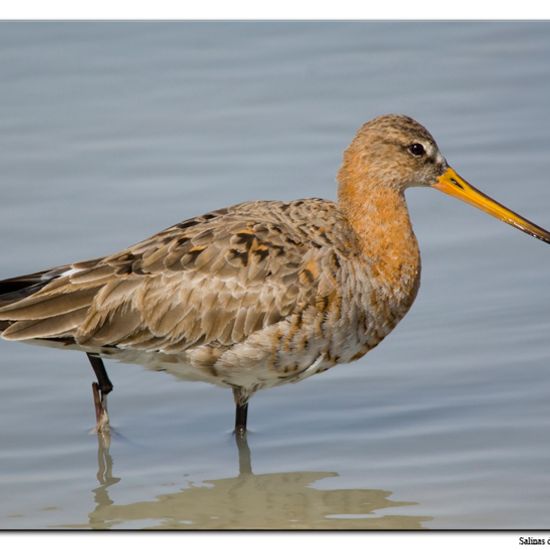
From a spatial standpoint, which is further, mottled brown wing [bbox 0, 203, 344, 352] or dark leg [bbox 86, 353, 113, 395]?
dark leg [bbox 86, 353, 113, 395]

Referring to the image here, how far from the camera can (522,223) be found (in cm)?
1012

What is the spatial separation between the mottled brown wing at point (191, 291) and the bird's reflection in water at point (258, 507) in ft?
3.05

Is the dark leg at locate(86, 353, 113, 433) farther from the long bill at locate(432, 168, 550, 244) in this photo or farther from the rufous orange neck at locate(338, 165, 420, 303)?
the long bill at locate(432, 168, 550, 244)

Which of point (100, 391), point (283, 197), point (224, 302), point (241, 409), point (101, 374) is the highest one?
point (283, 197)

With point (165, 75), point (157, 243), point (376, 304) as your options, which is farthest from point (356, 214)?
point (165, 75)

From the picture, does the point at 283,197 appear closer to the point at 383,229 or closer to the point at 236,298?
the point at 383,229

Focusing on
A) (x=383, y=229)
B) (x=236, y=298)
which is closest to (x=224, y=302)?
(x=236, y=298)

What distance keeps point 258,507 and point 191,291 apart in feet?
5.01

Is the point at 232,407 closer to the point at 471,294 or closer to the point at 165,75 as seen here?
the point at 471,294

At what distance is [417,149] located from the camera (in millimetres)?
9859

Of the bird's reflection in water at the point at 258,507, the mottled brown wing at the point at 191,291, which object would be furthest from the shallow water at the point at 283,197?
the mottled brown wing at the point at 191,291

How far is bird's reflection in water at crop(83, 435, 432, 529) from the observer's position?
8227 mm

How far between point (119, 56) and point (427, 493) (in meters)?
7.42

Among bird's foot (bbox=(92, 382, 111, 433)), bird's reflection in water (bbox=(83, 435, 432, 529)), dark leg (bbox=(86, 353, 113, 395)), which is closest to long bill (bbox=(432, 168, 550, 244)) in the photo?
bird's reflection in water (bbox=(83, 435, 432, 529))
